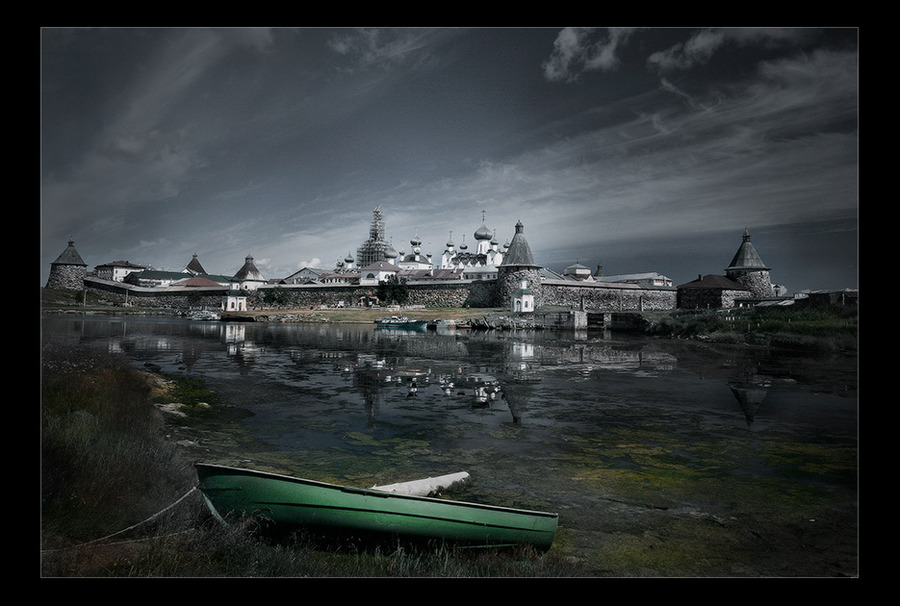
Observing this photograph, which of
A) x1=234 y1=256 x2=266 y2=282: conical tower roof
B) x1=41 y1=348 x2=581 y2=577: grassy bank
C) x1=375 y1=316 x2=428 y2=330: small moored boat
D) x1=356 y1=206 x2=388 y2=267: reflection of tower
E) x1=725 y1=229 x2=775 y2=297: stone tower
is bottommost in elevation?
x1=41 y1=348 x2=581 y2=577: grassy bank

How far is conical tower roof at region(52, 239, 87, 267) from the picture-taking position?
17.4 ft

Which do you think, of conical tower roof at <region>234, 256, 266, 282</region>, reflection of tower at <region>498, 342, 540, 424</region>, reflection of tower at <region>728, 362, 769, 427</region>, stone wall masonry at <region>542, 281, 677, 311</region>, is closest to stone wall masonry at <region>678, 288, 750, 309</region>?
stone wall masonry at <region>542, 281, 677, 311</region>

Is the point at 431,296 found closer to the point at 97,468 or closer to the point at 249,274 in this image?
the point at 249,274

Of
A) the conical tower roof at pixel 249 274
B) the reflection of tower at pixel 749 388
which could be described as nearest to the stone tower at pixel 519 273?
the reflection of tower at pixel 749 388

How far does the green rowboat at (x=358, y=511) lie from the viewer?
108 inches

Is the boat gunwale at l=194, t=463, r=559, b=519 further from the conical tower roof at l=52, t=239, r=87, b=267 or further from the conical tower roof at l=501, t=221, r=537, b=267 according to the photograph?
the conical tower roof at l=501, t=221, r=537, b=267

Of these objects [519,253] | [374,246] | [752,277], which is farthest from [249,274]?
[752,277]

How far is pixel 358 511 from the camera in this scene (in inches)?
109

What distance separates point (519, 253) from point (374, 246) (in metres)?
45.3

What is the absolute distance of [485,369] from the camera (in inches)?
513

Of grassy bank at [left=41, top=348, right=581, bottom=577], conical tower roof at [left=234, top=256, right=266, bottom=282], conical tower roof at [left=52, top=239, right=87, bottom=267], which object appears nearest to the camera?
grassy bank at [left=41, top=348, right=581, bottom=577]

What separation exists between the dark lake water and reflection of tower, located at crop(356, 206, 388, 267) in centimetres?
7174

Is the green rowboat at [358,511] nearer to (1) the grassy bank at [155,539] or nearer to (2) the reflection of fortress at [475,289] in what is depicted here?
(1) the grassy bank at [155,539]

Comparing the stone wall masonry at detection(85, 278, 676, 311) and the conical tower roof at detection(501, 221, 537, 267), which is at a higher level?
the conical tower roof at detection(501, 221, 537, 267)
